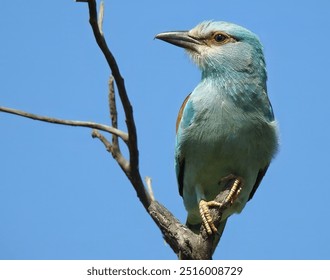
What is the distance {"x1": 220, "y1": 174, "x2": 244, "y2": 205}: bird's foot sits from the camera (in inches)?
206

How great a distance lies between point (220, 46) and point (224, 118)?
85 cm

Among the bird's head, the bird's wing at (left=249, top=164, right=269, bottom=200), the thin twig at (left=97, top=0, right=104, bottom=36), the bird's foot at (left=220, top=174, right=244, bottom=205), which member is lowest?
the bird's foot at (left=220, top=174, right=244, bottom=205)

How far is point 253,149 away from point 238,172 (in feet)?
0.86

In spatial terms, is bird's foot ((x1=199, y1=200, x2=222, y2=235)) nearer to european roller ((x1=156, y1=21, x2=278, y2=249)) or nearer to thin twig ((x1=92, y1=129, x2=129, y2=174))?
european roller ((x1=156, y1=21, x2=278, y2=249))

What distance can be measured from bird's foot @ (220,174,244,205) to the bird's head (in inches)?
41.9

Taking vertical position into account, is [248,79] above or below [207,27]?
below

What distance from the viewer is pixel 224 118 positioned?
5.67 meters

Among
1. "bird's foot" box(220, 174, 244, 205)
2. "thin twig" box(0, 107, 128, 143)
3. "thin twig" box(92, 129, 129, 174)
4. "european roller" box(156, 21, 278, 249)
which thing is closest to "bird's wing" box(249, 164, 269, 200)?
"european roller" box(156, 21, 278, 249)

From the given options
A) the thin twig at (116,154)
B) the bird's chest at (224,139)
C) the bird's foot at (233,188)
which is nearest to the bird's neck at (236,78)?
the bird's chest at (224,139)

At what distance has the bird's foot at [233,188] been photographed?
524cm

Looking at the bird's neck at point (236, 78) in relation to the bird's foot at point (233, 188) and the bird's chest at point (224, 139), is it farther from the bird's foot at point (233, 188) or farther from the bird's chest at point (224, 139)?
the bird's foot at point (233, 188)

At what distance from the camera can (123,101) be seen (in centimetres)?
366
